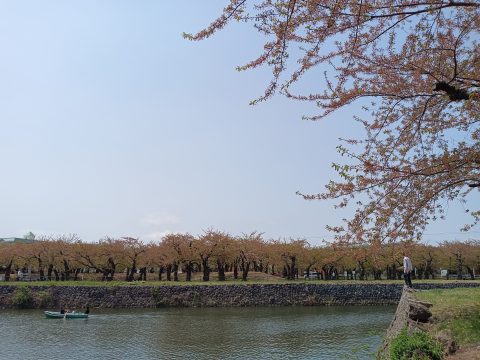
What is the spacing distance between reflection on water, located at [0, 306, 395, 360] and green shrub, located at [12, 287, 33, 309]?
7.42 ft

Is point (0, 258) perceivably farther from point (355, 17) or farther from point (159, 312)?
point (355, 17)

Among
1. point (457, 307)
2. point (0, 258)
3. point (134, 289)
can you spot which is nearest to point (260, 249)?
point (134, 289)

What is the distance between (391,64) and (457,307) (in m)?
6.64

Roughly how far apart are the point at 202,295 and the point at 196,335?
1423 centimetres

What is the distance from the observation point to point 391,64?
711 cm

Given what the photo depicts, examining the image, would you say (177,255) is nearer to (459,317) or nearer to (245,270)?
(245,270)

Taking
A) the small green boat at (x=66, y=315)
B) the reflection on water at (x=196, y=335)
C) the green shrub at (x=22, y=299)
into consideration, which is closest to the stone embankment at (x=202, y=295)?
the green shrub at (x=22, y=299)

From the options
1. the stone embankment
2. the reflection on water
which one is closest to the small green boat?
the reflection on water

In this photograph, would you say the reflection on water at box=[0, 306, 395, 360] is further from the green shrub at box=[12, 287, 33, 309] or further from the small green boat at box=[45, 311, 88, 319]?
the green shrub at box=[12, 287, 33, 309]

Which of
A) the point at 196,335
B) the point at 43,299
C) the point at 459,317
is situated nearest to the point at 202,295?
the point at 43,299

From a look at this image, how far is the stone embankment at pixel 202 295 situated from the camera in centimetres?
3447

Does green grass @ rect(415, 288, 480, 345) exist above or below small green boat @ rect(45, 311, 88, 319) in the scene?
above

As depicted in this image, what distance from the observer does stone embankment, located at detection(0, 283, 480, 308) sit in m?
34.5

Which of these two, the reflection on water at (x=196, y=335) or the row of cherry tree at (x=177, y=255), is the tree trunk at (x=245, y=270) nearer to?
the row of cherry tree at (x=177, y=255)
